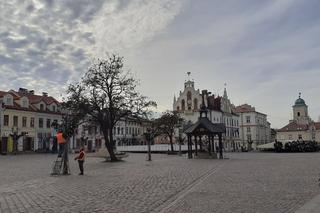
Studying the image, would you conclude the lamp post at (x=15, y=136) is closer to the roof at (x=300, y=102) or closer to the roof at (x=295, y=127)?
the roof at (x=295, y=127)

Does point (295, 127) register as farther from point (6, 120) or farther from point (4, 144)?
point (4, 144)

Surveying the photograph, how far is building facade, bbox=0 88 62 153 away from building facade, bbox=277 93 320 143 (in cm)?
7066

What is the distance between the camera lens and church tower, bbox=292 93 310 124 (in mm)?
138000

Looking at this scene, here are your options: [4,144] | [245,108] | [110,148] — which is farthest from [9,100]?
[245,108]

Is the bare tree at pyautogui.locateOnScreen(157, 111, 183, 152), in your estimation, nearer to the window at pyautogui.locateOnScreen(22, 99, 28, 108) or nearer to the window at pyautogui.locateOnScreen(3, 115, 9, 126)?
the window at pyautogui.locateOnScreen(22, 99, 28, 108)

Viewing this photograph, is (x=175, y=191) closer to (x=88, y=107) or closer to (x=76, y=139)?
(x=88, y=107)

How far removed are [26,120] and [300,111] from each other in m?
99.7

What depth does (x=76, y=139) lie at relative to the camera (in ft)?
291

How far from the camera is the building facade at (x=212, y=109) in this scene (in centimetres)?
10375

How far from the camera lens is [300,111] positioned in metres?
140

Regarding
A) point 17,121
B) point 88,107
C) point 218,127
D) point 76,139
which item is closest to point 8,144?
point 17,121

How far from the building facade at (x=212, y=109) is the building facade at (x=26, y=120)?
1353 inches

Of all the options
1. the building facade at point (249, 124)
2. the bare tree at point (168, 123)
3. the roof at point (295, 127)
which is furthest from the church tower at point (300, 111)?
the bare tree at point (168, 123)

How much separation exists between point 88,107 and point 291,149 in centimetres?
4471
